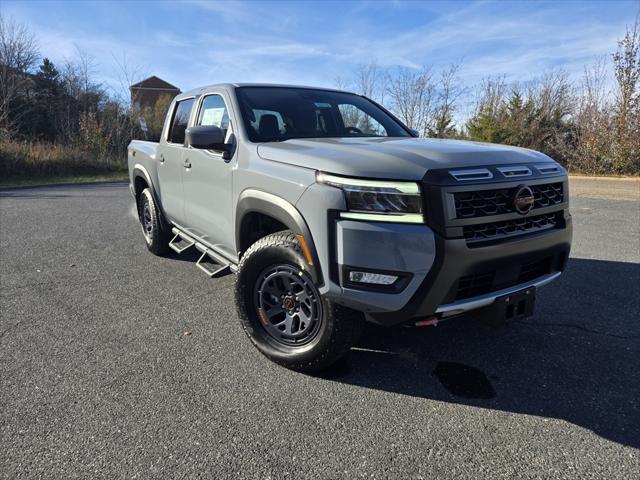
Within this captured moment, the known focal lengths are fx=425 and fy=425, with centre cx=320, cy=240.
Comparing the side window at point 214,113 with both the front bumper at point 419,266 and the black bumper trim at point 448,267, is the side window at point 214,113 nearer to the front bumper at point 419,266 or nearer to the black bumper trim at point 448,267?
the front bumper at point 419,266

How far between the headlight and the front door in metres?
1.32

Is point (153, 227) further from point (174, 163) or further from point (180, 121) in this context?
point (180, 121)

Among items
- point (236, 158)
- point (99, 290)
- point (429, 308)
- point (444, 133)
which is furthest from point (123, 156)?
point (429, 308)

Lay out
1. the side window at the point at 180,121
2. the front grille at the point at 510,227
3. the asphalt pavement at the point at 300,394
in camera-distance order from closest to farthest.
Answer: the asphalt pavement at the point at 300,394, the front grille at the point at 510,227, the side window at the point at 180,121

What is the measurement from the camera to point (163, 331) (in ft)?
11.3

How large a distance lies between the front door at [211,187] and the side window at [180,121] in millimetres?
368

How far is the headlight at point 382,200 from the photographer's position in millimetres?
2186

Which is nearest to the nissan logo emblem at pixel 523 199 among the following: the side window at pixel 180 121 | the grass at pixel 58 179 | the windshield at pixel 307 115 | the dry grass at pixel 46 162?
the windshield at pixel 307 115

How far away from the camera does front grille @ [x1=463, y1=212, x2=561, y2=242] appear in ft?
7.54

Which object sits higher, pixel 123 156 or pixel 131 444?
pixel 123 156

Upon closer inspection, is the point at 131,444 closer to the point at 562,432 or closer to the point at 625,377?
the point at 562,432

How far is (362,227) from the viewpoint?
2182mm

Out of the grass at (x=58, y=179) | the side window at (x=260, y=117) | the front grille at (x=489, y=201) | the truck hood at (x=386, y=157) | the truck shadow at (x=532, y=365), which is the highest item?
the side window at (x=260, y=117)

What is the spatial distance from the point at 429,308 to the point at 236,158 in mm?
1796
